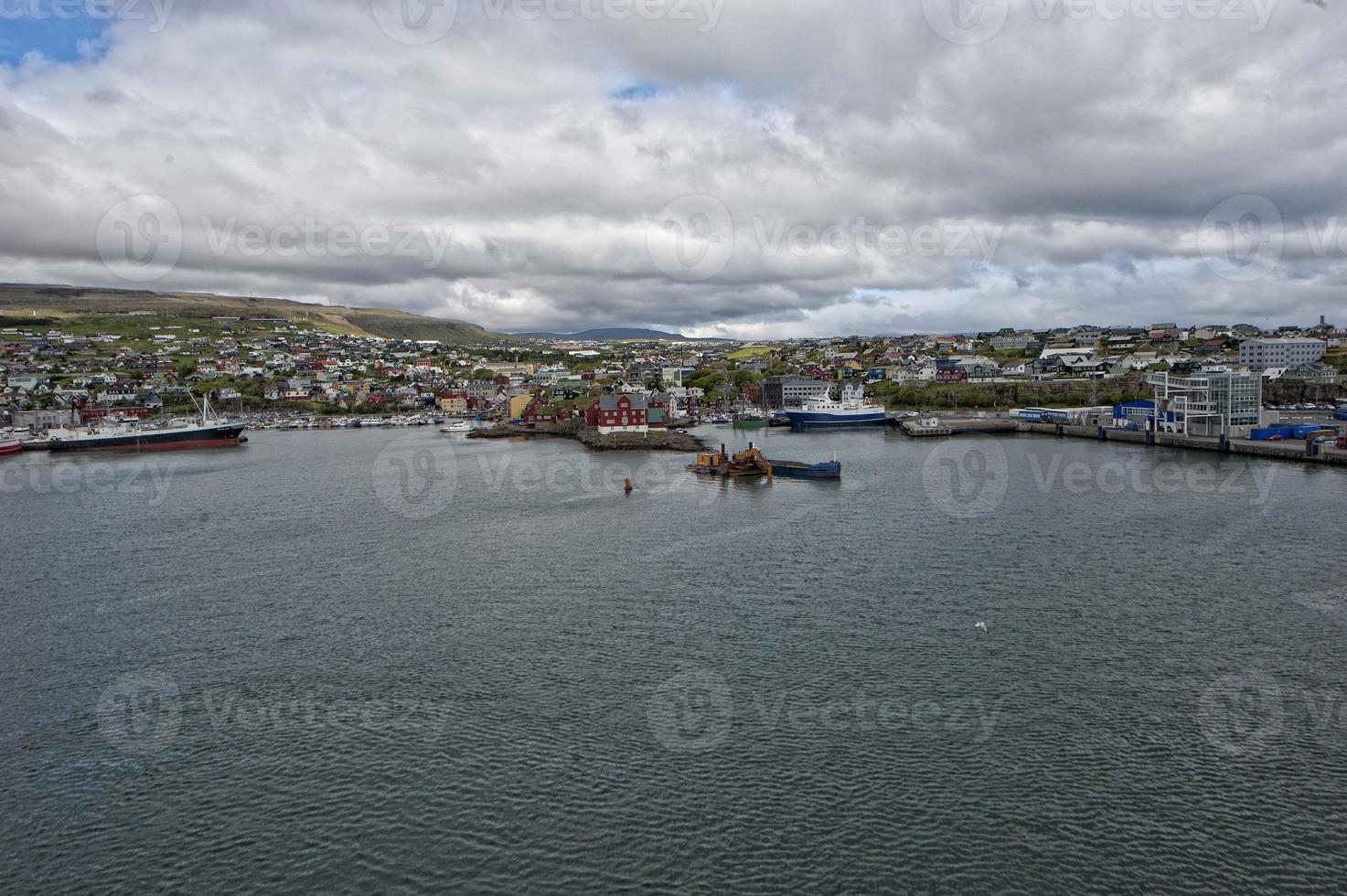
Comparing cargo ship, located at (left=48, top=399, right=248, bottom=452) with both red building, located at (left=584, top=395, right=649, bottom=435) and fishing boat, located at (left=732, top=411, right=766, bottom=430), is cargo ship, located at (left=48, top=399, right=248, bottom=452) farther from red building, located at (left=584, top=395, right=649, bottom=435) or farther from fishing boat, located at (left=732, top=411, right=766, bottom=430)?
fishing boat, located at (left=732, top=411, right=766, bottom=430)

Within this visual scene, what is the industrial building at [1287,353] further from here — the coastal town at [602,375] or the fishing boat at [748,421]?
the fishing boat at [748,421]

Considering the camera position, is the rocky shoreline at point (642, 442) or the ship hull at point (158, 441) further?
the ship hull at point (158, 441)

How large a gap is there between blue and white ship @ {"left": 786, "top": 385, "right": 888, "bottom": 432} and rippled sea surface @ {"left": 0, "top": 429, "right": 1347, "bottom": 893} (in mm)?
30935

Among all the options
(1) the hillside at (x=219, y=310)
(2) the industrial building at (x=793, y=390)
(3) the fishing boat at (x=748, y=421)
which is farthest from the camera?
(1) the hillside at (x=219, y=310)

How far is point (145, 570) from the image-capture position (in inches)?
615

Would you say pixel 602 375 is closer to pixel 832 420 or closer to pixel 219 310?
pixel 832 420

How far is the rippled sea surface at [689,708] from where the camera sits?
650 centimetres

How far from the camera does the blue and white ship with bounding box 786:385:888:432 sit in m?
49.7

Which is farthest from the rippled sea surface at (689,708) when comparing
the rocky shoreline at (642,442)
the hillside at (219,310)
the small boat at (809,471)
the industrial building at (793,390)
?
the hillside at (219,310)

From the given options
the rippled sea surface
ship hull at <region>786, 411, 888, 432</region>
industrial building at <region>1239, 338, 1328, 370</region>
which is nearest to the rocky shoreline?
ship hull at <region>786, 411, 888, 432</region>

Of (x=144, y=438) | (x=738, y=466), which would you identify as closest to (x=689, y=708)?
(x=738, y=466)

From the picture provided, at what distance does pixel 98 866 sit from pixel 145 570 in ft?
35.9

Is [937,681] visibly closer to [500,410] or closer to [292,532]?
[292,532]

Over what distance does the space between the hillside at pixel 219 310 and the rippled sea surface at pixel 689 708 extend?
4915 inches
